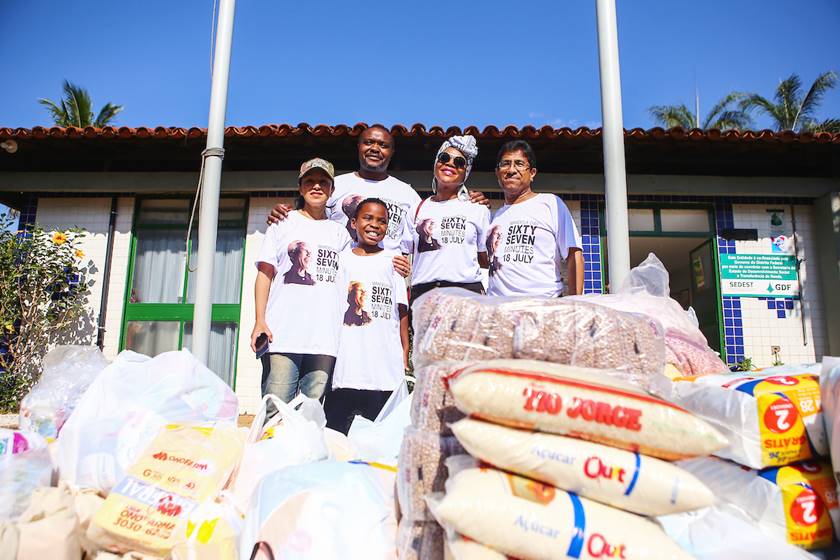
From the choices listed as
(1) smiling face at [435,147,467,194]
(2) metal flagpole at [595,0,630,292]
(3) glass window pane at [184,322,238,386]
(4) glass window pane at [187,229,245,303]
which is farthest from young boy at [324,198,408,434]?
(4) glass window pane at [187,229,245,303]

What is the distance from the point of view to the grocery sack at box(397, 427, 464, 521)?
140cm

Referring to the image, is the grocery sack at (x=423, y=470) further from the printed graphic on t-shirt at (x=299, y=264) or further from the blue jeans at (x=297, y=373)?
the printed graphic on t-shirt at (x=299, y=264)

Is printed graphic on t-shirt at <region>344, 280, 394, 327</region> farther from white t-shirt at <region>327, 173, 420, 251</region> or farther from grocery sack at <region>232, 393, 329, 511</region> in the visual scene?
grocery sack at <region>232, 393, 329, 511</region>

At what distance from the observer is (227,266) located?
673cm

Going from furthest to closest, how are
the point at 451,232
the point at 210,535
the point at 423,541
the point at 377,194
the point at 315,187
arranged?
1. the point at 377,194
2. the point at 315,187
3. the point at 451,232
4. the point at 210,535
5. the point at 423,541

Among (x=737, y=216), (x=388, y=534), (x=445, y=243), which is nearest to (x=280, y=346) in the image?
(x=445, y=243)

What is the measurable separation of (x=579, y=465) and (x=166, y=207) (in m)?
6.75

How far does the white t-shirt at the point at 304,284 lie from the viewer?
111 inches

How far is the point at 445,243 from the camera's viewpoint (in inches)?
Result: 117

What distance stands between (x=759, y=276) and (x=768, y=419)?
19.3 ft

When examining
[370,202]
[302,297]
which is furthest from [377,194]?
[302,297]

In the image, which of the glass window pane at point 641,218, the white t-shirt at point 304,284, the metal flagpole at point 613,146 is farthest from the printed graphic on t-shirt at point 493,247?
the glass window pane at point 641,218

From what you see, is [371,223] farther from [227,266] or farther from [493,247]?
[227,266]

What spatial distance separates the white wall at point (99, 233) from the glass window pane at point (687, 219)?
254 inches
